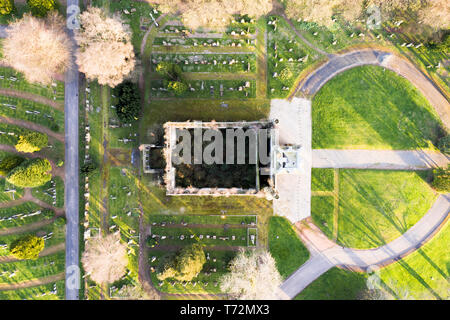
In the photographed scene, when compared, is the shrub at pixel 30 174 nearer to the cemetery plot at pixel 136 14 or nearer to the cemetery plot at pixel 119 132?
the cemetery plot at pixel 119 132

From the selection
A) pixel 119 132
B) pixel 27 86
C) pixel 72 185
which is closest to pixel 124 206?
pixel 72 185

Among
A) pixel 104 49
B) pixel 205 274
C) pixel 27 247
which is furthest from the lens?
pixel 205 274

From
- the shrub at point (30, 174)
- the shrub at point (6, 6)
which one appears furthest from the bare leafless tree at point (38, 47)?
the shrub at point (30, 174)

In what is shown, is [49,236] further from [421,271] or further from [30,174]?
[421,271]

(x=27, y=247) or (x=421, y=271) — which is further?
(x=421, y=271)
